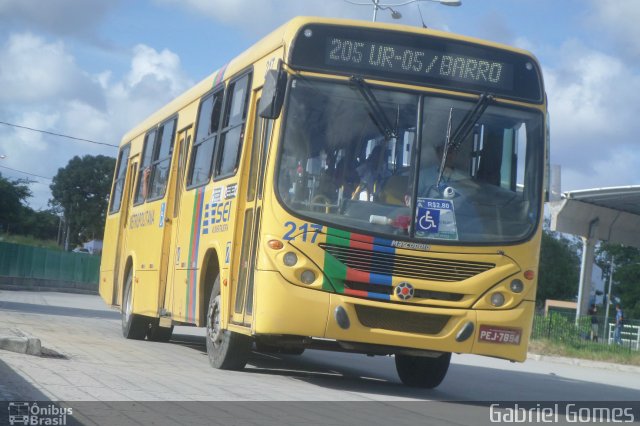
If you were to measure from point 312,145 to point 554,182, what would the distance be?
2.60 m

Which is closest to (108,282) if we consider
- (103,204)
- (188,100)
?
(188,100)

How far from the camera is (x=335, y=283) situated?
1016 cm

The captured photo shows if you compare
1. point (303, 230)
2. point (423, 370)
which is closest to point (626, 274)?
point (423, 370)

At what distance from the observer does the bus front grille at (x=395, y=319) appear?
10273 mm

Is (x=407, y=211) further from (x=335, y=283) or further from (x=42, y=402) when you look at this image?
(x=42, y=402)

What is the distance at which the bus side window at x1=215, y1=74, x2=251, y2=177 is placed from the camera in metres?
11.9

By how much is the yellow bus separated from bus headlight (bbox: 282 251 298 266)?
0.03m

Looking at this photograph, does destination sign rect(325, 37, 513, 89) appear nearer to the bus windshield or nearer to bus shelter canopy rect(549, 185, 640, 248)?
the bus windshield

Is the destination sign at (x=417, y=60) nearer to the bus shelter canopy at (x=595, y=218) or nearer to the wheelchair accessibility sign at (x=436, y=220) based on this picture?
the wheelchair accessibility sign at (x=436, y=220)

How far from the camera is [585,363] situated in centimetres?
2517

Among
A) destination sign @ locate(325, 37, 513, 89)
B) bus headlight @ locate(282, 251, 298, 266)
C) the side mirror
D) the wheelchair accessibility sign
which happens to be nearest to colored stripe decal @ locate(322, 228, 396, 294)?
bus headlight @ locate(282, 251, 298, 266)

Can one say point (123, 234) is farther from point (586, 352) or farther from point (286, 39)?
point (586, 352)

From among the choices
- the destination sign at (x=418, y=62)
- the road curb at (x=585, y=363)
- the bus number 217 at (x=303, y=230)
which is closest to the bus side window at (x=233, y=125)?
the destination sign at (x=418, y=62)

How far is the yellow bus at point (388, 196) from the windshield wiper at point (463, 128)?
0.01m
